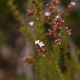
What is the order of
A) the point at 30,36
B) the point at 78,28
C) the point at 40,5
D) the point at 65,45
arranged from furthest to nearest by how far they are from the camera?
the point at 78,28 → the point at 30,36 → the point at 65,45 → the point at 40,5

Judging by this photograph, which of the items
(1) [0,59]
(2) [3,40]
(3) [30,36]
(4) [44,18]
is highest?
(1) [0,59]

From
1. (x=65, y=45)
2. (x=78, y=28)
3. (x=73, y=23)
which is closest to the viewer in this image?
(x=65, y=45)

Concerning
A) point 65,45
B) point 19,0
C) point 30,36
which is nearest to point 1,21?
point 19,0

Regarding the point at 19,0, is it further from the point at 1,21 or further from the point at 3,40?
the point at 3,40

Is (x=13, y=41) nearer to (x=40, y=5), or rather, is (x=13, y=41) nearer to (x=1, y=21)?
(x=1, y=21)

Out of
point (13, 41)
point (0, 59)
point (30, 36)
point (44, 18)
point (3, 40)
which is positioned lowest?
point (44, 18)

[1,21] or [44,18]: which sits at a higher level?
[1,21]

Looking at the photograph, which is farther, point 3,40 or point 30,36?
point 3,40

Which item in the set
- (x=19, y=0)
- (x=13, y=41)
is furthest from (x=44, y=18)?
(x=13, y=41)

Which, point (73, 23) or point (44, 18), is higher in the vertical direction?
point (73, 23)
